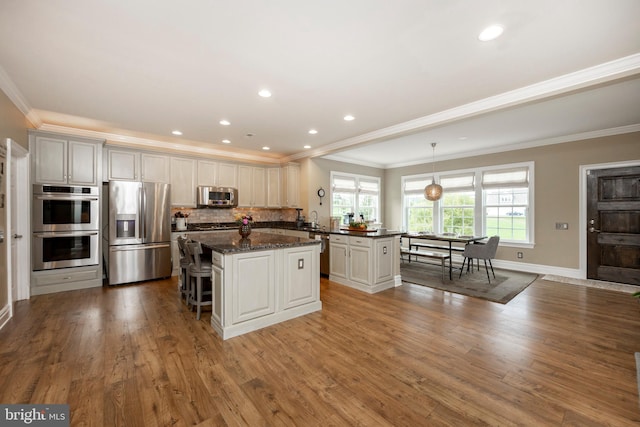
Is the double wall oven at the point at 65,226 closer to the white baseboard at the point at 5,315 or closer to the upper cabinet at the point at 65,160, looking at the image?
the upper cabinet at the point at 65,160

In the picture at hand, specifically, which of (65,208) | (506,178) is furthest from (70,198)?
(506,178)

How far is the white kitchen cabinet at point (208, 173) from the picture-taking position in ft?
19.6

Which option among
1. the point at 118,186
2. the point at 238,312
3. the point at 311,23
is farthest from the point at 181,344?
the point at 118,186

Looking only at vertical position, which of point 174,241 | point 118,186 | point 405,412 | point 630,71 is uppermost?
point 630,71

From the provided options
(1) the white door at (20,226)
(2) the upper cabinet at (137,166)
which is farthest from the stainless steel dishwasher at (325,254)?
A: (1) the white door at (20,226)

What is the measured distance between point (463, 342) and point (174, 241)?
16.9ft

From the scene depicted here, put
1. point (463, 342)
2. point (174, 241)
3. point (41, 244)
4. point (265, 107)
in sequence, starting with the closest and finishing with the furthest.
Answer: point (463, 342) < point (265, 107) < point (41, 244) < point (174, 241)

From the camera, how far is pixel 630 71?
99.7 inches

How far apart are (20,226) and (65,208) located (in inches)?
22.2

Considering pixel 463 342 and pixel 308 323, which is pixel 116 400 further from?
pixel 463 342

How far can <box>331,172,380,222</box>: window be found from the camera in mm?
7375

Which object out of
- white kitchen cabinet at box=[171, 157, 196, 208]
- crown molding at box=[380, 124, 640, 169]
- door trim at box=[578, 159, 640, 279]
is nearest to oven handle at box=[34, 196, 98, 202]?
white kitchen cabinet at box=[171, 157, 196, 208]

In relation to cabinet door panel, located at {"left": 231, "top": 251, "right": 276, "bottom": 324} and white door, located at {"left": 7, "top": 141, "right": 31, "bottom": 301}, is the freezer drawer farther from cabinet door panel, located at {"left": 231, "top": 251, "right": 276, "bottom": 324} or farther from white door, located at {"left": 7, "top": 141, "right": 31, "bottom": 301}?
cabinet door panel, located at {"left": 231, "top": 251, "right": 276, "bottom": 324}

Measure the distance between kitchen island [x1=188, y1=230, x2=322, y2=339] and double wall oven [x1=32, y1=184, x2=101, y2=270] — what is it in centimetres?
274
